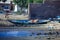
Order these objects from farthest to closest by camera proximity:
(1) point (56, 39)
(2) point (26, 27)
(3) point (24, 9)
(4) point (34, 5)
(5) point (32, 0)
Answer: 1. (3) point (24, 9)
2. (5) point (32, 0)
3. (4) point (34, 5)
4. (2) point (26, 27)
5. (1) point (56, 39)

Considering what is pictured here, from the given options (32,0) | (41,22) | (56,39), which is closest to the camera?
(56,39)

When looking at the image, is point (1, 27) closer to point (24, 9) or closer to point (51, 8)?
point (51, 8)

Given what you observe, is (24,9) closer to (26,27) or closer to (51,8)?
(51,8)

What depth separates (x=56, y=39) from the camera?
70.3 ft

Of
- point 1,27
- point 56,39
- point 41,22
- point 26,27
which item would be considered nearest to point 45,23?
point 41,22

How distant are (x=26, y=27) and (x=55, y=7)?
28.7ft

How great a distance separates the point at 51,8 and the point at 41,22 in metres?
5.60

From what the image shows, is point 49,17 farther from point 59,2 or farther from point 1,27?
point 1,27

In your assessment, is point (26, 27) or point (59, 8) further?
point (59, 8)

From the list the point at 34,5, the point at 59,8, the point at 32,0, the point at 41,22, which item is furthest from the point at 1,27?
the point at 32,0

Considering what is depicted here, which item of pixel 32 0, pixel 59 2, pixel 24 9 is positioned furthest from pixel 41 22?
pixel 24 9

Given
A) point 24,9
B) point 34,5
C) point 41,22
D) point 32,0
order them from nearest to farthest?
1. point 41,22
2. point 34,5
3. point 32,0
4. point 24,9

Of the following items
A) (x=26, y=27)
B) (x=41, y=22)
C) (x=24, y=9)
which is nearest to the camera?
(x=26, y=27)

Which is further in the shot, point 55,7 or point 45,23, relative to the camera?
point 55,7
